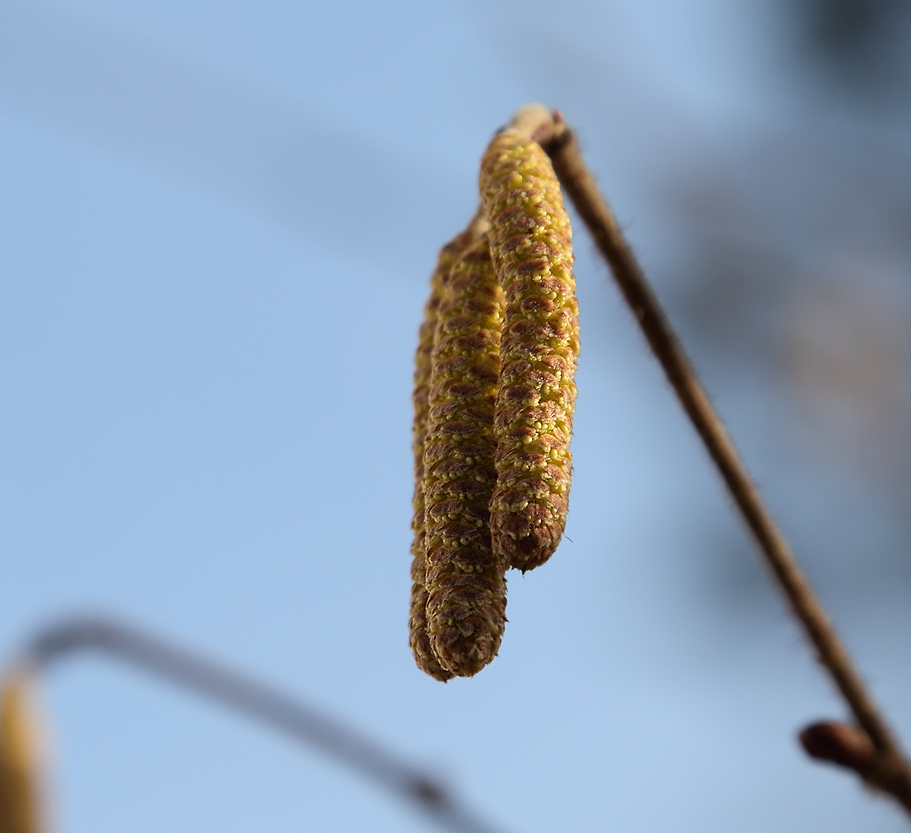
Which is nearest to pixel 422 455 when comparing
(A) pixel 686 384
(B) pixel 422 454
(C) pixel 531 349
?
(B) pixel 422 454

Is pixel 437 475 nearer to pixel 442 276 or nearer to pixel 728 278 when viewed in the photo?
pixel 442 276

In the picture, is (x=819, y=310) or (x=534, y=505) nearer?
(x=534, y=505)

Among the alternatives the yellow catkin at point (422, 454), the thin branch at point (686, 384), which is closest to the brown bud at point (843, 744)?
the thin branch at point (686, 384)

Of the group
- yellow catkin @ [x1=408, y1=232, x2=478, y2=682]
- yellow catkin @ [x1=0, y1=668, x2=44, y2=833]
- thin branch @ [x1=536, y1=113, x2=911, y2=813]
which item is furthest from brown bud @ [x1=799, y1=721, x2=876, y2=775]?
yellow catkin @ [x1=0, y1=668, x2=44, y2=833]

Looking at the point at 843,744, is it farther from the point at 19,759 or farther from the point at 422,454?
the point at 19,759

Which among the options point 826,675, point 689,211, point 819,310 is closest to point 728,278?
point 819,310

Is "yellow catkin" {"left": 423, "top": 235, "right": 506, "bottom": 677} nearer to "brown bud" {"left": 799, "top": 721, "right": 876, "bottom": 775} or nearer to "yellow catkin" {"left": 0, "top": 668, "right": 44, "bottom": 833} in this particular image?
"brown bud" {"left": 799, "top": 721, "right": 876, "bottom": 775}

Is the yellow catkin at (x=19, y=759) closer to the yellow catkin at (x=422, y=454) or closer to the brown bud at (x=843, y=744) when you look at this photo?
the yellow catkin at (x=422, y=454)
